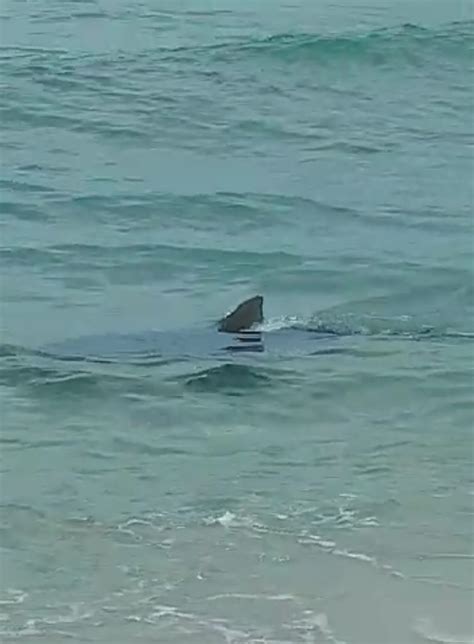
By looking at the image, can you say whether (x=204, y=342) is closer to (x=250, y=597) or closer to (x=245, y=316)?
(x=245, y=316)

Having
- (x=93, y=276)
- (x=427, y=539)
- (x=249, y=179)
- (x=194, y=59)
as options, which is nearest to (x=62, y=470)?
(x=427, y=539)

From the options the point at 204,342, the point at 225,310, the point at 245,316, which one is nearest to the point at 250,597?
the point at 204,342

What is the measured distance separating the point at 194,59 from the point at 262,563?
15525 mm

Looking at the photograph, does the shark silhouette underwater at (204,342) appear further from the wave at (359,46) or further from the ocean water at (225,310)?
the wave at (359,46)

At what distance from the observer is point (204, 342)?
12555 millimetres

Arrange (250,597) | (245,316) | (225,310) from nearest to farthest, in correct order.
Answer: (250,597) → (245,316) → (225,310)

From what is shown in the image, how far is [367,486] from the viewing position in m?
9.87

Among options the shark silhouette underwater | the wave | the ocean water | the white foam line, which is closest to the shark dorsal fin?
the shark silhouette underwater

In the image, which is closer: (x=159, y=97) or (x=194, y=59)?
(x=159, y=97)

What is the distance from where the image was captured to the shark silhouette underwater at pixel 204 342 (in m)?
12.3

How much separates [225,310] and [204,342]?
1.09m

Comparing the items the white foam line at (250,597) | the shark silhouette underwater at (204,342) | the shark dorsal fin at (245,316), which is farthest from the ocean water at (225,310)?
the shark dorsal fin at (245,316)

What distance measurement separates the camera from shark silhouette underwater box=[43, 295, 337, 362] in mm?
12258

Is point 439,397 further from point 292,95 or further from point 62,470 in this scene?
point 292,95
